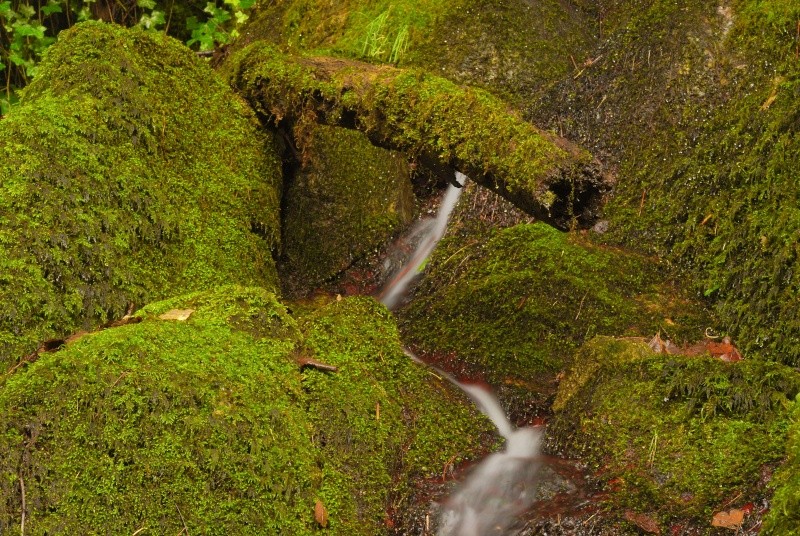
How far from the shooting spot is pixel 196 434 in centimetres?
379

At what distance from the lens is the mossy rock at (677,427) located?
4.33 m

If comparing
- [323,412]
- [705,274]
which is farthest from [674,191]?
[323,412]

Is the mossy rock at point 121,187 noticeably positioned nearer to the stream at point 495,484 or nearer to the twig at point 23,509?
the twig at point 23,509

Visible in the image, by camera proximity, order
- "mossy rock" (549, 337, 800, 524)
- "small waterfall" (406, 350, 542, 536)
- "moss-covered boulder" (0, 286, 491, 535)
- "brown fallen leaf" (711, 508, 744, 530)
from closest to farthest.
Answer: "moss-covered boulder" (0, 286, 491, 535)
"brown fallen leaf" (711, 508, 744, 530)
"mossy rock" (549, 337, 800, 524)
"small waterfall" (406, 350, 542, 536)

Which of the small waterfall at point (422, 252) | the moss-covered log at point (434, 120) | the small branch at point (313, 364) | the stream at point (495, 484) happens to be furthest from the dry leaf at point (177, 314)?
the small waterfall at point (422, 252)

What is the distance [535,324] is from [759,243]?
4.38 feet

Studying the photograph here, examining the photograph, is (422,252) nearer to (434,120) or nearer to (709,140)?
(434,120)

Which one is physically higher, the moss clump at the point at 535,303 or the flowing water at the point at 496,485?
the moss clump at the point at 535,303

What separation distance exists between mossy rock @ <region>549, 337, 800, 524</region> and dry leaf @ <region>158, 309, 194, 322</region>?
191 centimetres

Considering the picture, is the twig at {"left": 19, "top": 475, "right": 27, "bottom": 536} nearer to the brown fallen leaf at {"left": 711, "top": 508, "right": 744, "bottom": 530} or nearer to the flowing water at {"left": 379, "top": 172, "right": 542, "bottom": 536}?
the flowing water at {"left": 379, "top": 172, "right": 542, "bottom": 536}

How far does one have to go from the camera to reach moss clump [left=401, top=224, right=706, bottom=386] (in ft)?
19.7

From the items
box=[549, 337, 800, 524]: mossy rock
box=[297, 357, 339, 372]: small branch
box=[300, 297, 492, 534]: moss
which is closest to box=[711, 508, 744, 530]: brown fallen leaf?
box=[549, 337, 800, 524]: mossy rock

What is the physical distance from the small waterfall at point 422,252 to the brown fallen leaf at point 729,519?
10.1ft

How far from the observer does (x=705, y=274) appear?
617 cm
